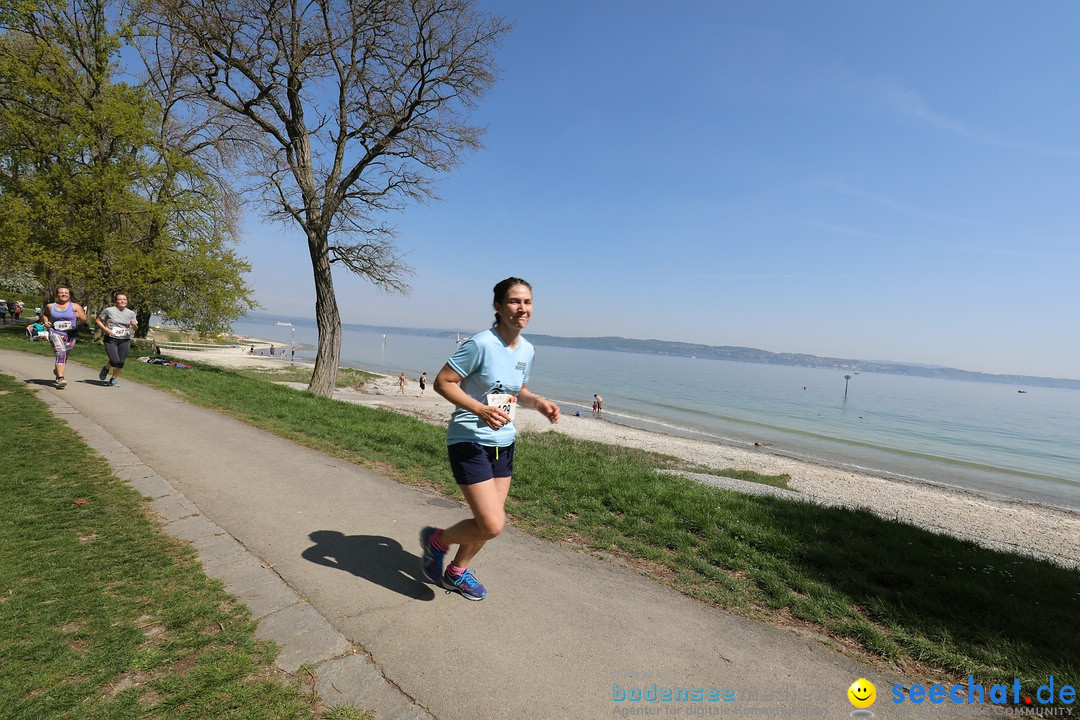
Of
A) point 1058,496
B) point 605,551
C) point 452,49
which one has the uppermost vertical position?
point 452,49

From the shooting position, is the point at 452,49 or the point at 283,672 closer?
the point at 283,672

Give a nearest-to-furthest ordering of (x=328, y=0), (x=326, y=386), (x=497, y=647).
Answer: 1. (x=497, y=647)
2. (x=328, y=0)
3. (x=326, y=386)

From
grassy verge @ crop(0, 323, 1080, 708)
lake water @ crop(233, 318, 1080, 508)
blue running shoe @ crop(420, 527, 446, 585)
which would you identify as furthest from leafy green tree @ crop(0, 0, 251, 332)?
lake water @ crop(233, 318, 1080, 508)

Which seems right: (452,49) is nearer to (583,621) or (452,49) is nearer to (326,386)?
(326,386)

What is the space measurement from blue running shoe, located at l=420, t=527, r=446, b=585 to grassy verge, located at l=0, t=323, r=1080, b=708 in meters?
1.44

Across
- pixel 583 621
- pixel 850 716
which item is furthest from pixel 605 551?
pixel 850 716

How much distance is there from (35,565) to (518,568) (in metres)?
3.19

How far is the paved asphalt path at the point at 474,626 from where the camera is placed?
243 cm

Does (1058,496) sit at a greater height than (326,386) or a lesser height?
lesser

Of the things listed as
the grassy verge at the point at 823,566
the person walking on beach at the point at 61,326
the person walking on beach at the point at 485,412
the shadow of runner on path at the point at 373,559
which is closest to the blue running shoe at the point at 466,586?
the person walking on beach at the point at 485,412

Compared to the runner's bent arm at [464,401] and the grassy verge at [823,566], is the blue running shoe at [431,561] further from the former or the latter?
the grassy verge at [823,566]

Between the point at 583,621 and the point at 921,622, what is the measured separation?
7.67ft

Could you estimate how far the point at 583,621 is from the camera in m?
3.11

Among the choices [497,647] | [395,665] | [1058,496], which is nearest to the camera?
[395,665]
